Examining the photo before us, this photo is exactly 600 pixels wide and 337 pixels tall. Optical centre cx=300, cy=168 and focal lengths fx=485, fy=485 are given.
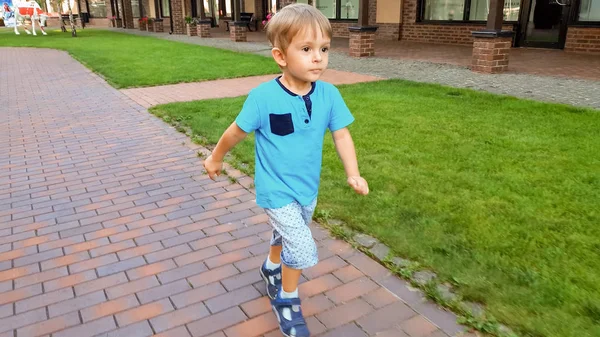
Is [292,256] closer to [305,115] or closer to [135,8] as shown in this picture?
[305,115]

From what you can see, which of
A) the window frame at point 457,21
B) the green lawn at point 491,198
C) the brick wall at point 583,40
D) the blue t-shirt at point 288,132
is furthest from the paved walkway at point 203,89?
the window frame at point 457,21

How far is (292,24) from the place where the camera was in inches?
78.1

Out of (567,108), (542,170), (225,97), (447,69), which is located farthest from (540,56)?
(542,170)

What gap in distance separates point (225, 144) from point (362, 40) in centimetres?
1165

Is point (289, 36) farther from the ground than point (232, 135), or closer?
farther from the ground

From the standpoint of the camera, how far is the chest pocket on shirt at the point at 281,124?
213 cm

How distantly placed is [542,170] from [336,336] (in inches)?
114

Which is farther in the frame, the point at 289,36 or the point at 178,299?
the point at 178,299

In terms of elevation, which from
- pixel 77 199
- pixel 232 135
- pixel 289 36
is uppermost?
pixel 289 36

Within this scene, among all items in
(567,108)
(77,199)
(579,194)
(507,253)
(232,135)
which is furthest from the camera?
(567,108)

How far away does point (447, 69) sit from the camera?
421 inches

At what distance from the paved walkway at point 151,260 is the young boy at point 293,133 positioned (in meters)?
0.39

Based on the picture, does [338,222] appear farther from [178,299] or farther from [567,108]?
[567,108]

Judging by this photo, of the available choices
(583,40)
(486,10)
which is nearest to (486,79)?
(583,40)
